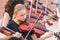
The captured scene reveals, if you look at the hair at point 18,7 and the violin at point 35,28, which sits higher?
the hair at point 18,7

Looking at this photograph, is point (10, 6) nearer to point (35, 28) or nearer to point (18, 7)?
point (18, 7)

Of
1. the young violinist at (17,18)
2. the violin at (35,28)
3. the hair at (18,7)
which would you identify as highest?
the hair at (18,7)

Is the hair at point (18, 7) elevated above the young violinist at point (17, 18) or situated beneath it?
elevated above

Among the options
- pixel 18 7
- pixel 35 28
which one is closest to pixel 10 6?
pixel 18 7

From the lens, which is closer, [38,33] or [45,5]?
[38,33]

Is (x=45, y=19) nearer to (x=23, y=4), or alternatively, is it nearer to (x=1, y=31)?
(x=23, y=4)

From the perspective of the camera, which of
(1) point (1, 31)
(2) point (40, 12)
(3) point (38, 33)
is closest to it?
(1) point (1, 31)

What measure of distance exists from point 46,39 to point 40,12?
17 centimetres

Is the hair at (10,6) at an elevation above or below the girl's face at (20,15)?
above

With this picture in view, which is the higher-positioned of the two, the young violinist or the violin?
the young violinist

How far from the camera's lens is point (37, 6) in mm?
898

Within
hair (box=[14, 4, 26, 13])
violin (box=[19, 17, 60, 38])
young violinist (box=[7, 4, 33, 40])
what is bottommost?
violin (box=[19, 17, 60, 38])

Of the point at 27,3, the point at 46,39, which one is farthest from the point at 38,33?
the point at 27,3

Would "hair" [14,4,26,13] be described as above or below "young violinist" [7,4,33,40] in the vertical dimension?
above
